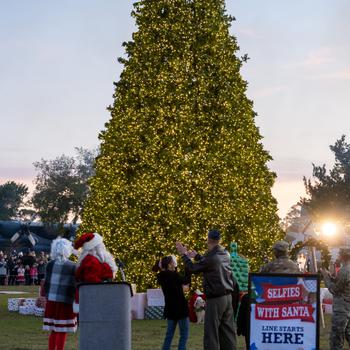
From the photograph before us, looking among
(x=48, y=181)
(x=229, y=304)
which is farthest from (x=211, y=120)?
(x=48, y=181)

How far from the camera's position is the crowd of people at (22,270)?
195 feet

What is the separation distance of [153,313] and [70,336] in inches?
277

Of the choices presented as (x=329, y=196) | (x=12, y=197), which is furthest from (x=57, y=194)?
(x=12, y=197)

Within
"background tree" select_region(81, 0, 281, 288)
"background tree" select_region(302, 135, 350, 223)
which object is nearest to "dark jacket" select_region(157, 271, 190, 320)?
"background tree" select_region(81, 0, 281, 288)

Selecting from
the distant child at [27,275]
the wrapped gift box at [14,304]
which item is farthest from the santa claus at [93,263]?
the distant child at [27,275]

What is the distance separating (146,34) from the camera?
33.2 m

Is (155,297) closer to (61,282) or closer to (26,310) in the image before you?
(26,310)

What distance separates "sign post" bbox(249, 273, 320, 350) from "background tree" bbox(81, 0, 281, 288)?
18.3m

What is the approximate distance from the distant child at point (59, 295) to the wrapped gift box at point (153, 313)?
15161 mm

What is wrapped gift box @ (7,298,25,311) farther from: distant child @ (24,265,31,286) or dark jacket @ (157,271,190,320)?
distant child @ (24,265,31,286)

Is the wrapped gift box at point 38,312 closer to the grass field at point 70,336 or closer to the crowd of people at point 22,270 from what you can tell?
the grass field at point 70,336

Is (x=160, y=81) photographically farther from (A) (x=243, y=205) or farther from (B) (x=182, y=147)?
(A) (x=243, y=205)

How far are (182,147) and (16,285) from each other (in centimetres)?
2961

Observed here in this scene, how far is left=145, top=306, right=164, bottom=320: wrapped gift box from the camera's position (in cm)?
2947
